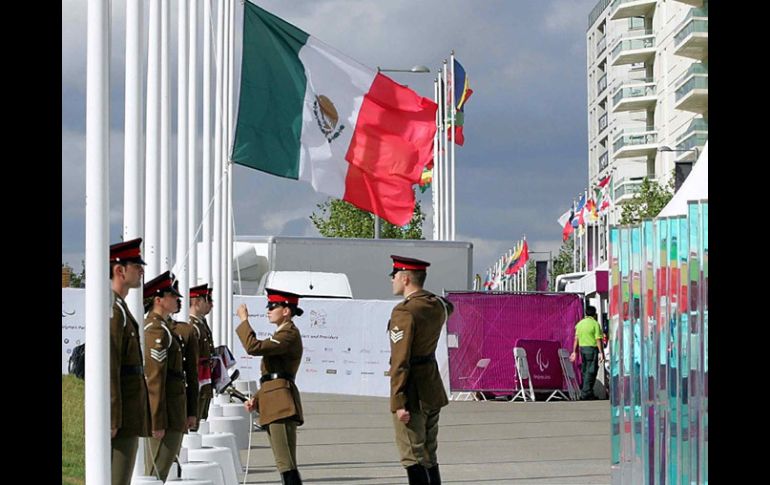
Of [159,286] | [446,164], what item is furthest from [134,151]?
[446,164]

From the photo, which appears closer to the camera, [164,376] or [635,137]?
[164,376]

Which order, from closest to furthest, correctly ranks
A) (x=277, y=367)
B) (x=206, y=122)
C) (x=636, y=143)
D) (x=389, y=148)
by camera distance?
(x=277, y=367), (x=389, y=148), (x=206, y=122), (x=636, y=143)

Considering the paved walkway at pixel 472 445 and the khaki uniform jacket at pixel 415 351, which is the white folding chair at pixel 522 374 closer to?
the paved walkway at pixel 472 445

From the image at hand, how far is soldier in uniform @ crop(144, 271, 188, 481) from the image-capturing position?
1073cm

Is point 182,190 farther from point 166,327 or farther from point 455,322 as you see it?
point 455,322

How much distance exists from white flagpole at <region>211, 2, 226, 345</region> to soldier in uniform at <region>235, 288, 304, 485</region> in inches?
314

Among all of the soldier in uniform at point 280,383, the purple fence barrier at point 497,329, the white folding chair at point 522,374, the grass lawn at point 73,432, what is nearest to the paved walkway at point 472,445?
the white folding chair at point 522,374

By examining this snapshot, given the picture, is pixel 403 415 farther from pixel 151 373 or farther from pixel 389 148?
pixel 389 148

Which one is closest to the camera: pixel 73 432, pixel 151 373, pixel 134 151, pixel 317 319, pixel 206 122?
pixel 134 151

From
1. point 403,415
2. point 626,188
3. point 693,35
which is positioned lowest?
point 403,415

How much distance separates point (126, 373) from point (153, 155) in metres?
3.95

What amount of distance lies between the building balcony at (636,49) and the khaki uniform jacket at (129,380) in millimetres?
97627

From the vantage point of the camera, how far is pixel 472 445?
64.3ft
